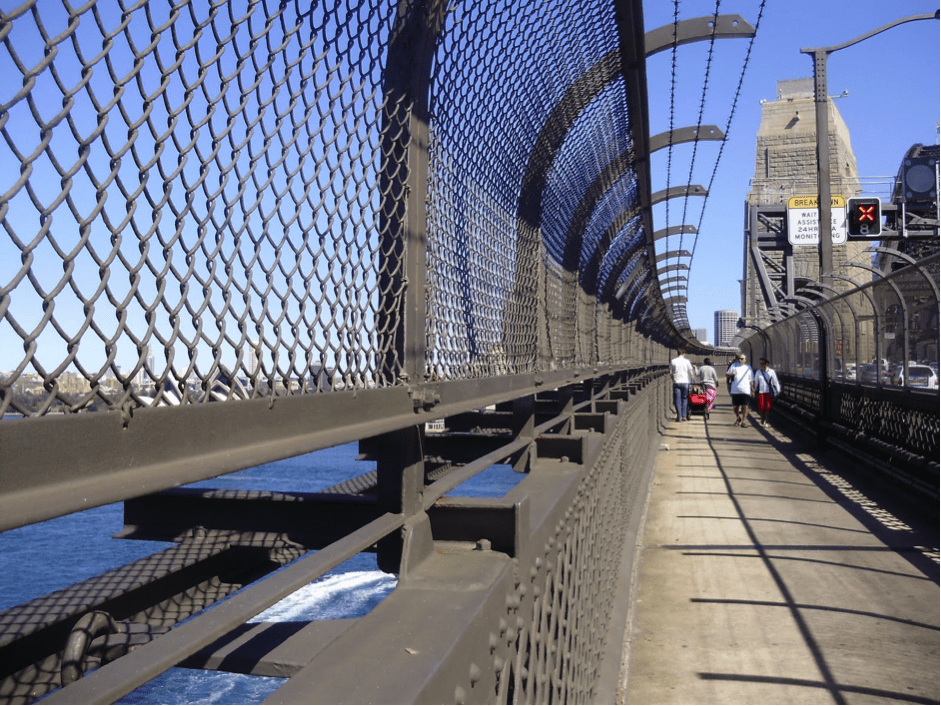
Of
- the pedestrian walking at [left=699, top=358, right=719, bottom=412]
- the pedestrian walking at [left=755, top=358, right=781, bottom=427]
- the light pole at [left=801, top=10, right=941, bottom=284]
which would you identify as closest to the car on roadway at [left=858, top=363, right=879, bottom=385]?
the light pole at [left=801, top=10, right=941, bottom=284]

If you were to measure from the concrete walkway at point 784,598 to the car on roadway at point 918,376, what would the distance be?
1237mm

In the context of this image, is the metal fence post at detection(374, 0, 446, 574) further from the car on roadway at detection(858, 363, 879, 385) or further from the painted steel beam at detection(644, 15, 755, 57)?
the car on roadway at detection(858, 363, 879, 385)

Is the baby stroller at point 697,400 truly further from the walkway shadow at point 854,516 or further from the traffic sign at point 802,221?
the traffic sign at point 802,221

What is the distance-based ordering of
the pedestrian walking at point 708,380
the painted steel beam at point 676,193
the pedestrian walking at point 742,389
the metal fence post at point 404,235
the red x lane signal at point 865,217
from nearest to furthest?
the metal fence post at point 404,235 < the painted steel beam at point 676,193 < the red x lane signal at point 865,217 < the pedestrian walking at point 742,389 < the pedestrian walking at point 708,380

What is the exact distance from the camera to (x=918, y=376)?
9258 mm

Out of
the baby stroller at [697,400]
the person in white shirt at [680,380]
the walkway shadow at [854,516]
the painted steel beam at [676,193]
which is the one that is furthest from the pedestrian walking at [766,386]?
the painted steel beam at [676,193]

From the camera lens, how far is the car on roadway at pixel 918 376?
8.81 m

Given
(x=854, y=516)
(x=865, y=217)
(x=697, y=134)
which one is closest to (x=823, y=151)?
(x=865, y=217)

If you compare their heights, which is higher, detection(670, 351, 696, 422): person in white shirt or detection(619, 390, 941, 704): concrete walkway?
detection(670, 351, 696, 422): person in white shirt

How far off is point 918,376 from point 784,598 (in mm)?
4428

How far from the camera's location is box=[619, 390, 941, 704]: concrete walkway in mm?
4449

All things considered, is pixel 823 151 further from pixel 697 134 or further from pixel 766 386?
pixel 697 134

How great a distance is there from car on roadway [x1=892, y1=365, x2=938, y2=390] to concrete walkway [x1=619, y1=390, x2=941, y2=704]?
1.24 m

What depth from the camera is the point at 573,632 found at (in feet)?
10.8
